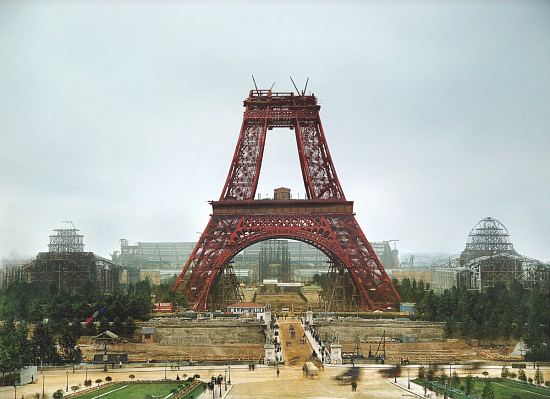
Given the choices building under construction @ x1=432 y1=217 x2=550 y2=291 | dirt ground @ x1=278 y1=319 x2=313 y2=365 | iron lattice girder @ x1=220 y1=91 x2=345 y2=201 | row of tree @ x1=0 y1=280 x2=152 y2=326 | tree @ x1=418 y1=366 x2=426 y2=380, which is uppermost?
iron lattice girder @ x1=220 y1=91 x2=345 y2=201

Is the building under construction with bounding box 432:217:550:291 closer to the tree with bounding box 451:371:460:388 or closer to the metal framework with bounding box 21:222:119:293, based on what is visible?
the tree with bounding box 451:371:460:388

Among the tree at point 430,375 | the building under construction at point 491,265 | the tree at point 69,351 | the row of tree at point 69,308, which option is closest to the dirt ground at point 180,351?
the tree at point 69,351

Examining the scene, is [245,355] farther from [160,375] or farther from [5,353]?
[5,353]

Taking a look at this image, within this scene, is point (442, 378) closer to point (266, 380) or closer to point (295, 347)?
point (266, 380)

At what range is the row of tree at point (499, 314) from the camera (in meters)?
33.3

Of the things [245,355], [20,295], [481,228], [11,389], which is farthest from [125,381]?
[481,228]

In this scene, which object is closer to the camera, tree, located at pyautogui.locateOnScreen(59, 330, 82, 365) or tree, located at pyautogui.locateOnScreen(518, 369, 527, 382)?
tree, located at pyautogui.locateOnScreen(518, 369, 527, 382)

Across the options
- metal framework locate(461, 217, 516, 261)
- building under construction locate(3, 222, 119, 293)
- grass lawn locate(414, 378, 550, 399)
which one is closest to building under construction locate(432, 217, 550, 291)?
metal framework locate(461, 217, 516, 261)

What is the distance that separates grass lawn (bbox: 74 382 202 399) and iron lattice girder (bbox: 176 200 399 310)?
19.8 m

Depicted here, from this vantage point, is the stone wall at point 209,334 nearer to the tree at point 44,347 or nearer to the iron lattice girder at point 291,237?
the iron lattice girder at point 291,237

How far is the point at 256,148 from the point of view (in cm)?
5203

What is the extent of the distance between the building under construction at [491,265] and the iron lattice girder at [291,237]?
36.2 feet

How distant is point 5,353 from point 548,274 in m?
37.8

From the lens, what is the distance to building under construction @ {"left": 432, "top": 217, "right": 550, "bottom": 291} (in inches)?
2215
